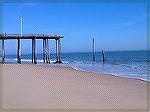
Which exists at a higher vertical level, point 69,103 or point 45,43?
point 45,43

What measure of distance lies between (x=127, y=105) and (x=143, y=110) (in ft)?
2.10

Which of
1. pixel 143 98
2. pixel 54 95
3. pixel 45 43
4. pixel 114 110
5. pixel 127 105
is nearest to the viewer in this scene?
pixel 114 110

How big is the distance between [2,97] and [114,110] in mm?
3156

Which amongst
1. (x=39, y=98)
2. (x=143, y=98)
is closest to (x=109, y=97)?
(x=143, y=98)

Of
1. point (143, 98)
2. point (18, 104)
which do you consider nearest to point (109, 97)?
point (143, 98)

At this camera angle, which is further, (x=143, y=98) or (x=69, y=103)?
(x=143, y=98)

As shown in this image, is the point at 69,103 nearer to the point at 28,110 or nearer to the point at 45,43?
the point at 28,110

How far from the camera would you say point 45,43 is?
132 feet

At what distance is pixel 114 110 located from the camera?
318 inches

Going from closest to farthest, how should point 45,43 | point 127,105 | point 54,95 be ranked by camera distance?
point 127,105
point 54,95
point 45,43

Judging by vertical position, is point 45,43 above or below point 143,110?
above

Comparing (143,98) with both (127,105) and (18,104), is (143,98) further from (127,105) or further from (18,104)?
(18,104)

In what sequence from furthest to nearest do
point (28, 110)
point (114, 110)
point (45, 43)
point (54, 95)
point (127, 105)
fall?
point (45, 43), point (54, 95), point (127, 105), point (114, 110), point (28, 110)

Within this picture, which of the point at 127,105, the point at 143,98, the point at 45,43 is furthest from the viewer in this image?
the point at 45,43
